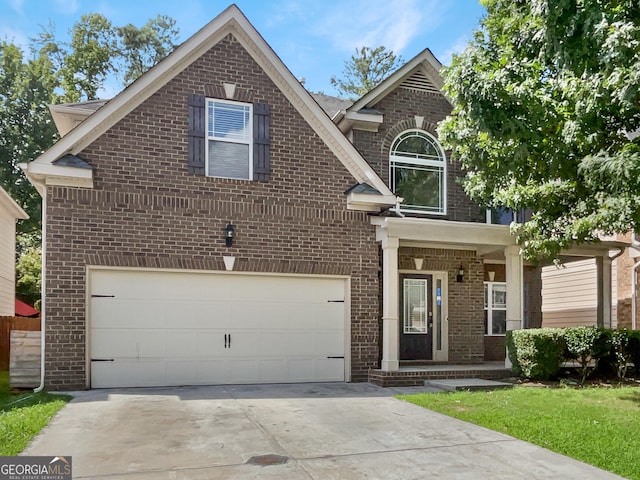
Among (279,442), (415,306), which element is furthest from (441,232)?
(279,442)

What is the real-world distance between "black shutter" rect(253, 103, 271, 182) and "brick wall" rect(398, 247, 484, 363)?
4050mm

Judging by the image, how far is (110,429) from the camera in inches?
258

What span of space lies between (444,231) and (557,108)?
13.2 ft

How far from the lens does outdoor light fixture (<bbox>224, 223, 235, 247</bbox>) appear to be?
34.0 feet

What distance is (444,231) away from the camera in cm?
1159

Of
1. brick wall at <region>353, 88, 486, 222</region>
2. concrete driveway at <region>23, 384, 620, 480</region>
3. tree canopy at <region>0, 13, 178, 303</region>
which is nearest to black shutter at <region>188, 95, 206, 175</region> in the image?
brick wall at <region>353, 88, 486, 222</region>

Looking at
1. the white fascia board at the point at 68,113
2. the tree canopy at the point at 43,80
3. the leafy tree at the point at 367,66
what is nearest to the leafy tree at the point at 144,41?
the tree canopy at the point at 43,80

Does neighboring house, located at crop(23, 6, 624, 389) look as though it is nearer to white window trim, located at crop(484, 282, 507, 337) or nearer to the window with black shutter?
the window with black shutter

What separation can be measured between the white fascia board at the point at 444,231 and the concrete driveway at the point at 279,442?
378cm

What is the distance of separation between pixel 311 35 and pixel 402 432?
11.4m

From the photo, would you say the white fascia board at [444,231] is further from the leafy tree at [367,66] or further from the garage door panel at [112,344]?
the leafy tree at [367,66]

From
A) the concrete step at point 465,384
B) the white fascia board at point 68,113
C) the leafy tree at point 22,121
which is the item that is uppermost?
the leafy tree at point 22,121

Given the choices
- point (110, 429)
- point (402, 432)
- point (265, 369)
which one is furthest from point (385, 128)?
point (110, 429)

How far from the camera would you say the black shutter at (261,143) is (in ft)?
35.3
